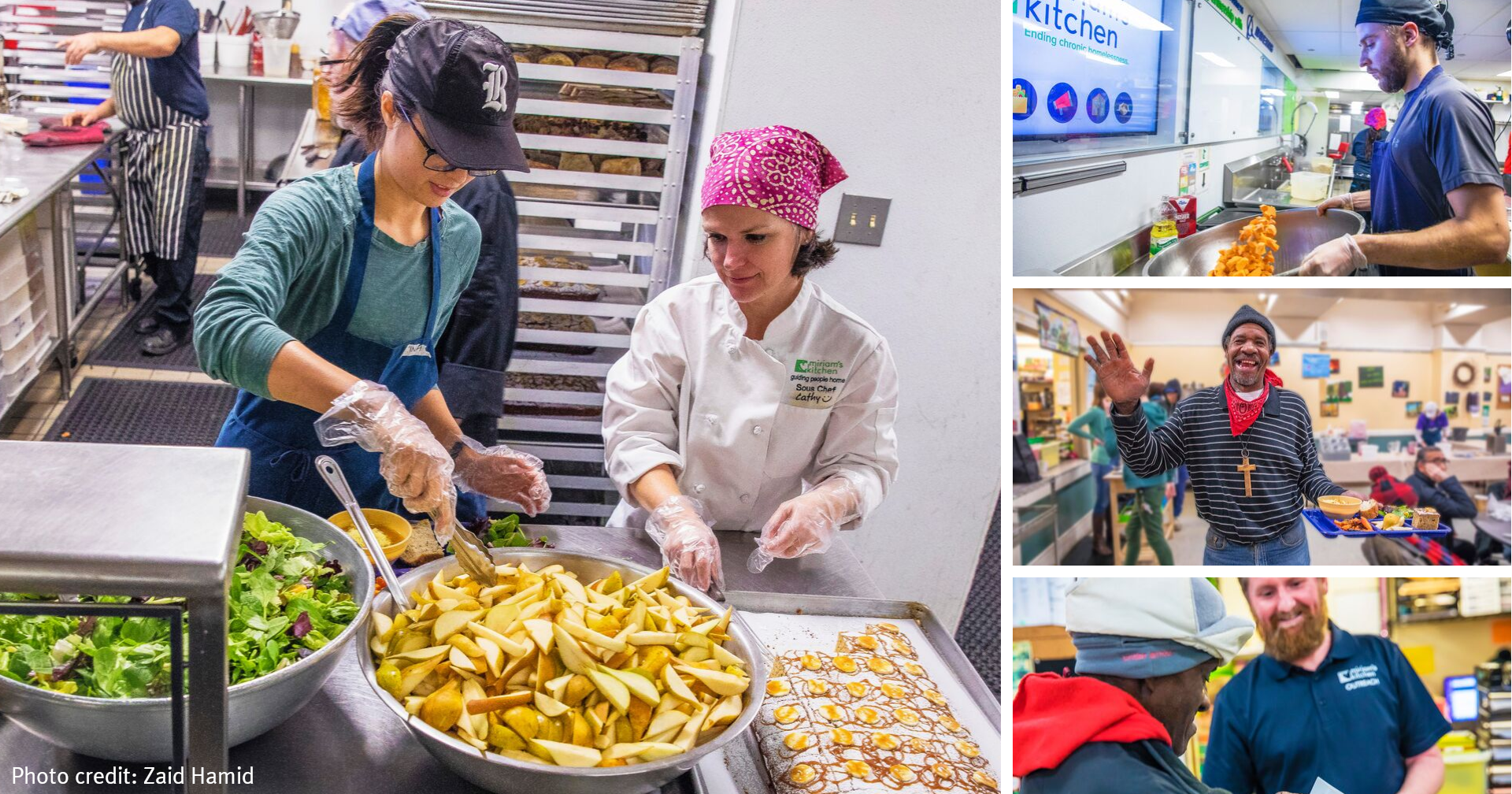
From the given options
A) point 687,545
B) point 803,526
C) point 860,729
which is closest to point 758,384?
point 803,526

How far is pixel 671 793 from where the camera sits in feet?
3.89

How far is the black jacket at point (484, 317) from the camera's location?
2.28 metres

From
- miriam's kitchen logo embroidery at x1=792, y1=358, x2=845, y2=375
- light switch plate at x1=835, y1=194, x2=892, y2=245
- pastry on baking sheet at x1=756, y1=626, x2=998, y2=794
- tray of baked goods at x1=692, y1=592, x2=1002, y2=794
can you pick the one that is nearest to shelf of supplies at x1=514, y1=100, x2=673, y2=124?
light switch plate at x1=835, y1=194, x2=892, y2=245

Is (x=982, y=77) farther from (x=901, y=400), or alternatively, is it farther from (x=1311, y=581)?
(x=1311, y=581)

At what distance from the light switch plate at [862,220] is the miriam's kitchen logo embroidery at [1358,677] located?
1616 millimetres

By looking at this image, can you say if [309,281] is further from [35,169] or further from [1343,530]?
[35,169]

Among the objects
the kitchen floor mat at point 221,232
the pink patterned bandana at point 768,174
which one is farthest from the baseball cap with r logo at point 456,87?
the kitchen floor mat at point 221,232

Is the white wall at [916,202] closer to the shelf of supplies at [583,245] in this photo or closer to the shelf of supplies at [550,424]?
the shelf of supplies at [583,245]

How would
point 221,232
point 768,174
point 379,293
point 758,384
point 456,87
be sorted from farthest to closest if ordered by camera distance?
point 221,232 < point 758,384 < point 768,174 < point 379,293 < point 456,87

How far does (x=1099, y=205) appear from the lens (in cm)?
146

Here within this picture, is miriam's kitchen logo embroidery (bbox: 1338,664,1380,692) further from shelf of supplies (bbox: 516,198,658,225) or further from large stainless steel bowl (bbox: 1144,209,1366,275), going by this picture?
shelf of supplies (bbox: 516,198,658,225)

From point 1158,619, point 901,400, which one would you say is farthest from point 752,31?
→ point 1158,619

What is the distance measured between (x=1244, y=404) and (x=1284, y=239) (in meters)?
0.23

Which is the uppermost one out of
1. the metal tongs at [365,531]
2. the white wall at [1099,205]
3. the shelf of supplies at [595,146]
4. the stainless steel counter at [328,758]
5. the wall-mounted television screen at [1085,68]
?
the wall-mounted television screen at [1085,68]
